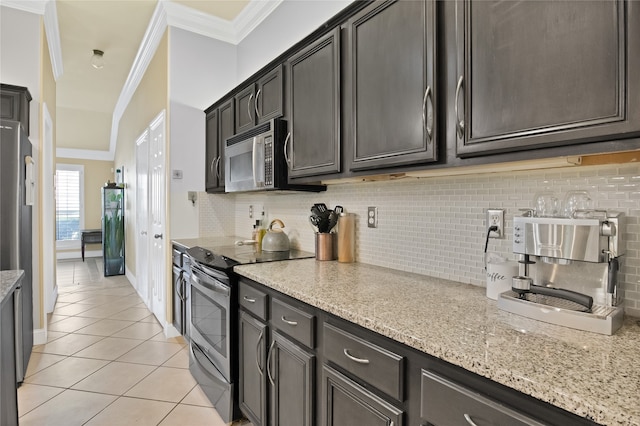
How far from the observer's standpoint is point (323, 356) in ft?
4.27

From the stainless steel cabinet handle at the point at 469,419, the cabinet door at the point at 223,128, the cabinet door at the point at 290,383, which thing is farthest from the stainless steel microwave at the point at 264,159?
the stainless steel cabinet handle at the point at 469,419

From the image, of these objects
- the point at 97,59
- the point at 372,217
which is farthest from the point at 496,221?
the point at 97,59

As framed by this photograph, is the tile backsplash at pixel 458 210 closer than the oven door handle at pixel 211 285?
Yes

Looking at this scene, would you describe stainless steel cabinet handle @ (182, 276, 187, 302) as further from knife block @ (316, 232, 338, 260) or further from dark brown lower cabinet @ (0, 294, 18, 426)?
knife block @ (316, 232, 338, 260)

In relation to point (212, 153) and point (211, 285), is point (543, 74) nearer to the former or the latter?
point (211, 285)

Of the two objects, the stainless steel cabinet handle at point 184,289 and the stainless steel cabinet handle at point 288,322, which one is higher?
the stainless steel cabinet handle at point 288,322

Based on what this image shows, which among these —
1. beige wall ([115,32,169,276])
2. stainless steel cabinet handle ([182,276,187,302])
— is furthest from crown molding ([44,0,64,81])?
stainless steel cabinet handle ([182,276,187,302])

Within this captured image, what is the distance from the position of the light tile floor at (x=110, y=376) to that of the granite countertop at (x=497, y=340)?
1354 millimetres

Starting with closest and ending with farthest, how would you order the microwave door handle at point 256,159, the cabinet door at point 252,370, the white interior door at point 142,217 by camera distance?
the cabinet door at point 252,370
the microwave door handle at point 256,159
the white interior door at point 142,217

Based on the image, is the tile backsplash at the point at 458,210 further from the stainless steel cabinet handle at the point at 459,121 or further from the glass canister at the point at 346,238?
the stainless steel cabinet handle at the point at 459,121

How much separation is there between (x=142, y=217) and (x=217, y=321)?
2917 mm

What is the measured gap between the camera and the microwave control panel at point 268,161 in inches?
86.3

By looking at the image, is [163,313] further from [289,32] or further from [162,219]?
[289,32]

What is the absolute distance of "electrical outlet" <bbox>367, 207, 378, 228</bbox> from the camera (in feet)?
6.47
